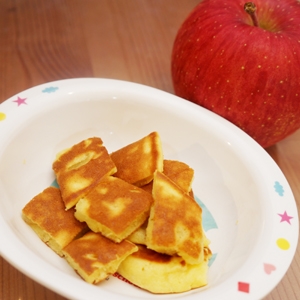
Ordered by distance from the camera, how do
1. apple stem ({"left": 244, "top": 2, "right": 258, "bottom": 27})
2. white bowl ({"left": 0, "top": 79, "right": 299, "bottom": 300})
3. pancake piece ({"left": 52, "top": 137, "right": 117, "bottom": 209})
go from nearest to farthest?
white bowl ({"left": 0, "top": 79, "right": 299, "bottom": 300})
pancake piece ({"left": 52, "top": 137, "right": 117, "bottom": 209})
apple stem ({"left": 244, "top": 2, "right": 258, "bottom": 27})

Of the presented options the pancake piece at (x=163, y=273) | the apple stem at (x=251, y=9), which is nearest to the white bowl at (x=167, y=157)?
the pancake piece at (x=163, y=273)

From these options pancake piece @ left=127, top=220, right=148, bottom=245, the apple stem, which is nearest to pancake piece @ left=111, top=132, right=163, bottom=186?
pancake piece @ left=127, top=220, right=148, bottom=245

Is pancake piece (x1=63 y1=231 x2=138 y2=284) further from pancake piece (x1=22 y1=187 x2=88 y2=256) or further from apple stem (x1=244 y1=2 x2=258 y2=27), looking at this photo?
apple stem (x1=244 y1=2 x2=258 y2=27)

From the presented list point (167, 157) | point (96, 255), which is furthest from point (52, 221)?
point (167, 157)

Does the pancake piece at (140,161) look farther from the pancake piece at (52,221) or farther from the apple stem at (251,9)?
the apple stem at (251,9)

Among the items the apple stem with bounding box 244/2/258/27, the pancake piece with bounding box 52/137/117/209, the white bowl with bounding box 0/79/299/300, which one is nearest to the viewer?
the white bowl with bounding box 0/79/299/300
